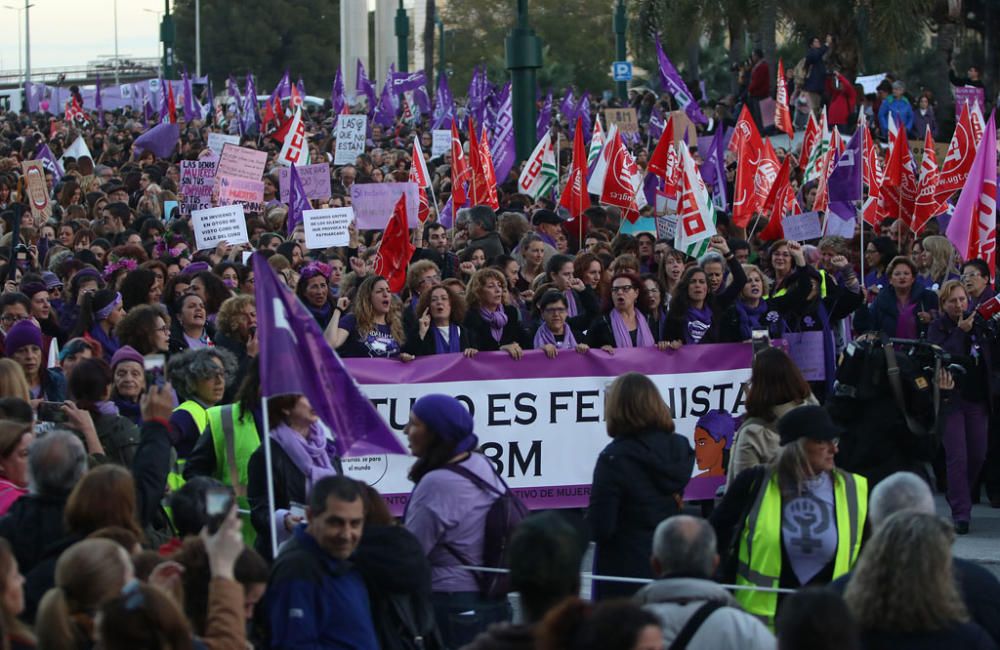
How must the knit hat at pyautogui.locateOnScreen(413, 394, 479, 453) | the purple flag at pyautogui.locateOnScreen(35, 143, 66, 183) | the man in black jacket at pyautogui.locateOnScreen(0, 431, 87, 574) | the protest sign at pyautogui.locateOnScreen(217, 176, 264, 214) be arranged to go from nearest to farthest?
1. the man in black jacket at pyautogui.locateOnScreen(0, 431, 87, 574)
2. the knit hat at pyautogui.locateOnScreen(413, 394, 479, 453)
3. the protest sign at pyautogui.locateOnScreen(217, 176, 264, 214)
4. the purple flag at pyautogui.locateOnScreen(35, 143, 66, 183)

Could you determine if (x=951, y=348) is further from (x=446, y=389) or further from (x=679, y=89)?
(x=679, y=89)

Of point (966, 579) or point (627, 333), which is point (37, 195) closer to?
point (627, 333)

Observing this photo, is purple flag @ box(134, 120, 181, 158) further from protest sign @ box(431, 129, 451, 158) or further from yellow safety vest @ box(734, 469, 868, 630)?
yellow safety vest @ box(734, 469, 868, 630)

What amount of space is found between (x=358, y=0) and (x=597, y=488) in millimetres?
60676

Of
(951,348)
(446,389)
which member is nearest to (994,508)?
(951,348)

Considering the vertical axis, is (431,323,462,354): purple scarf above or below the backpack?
above

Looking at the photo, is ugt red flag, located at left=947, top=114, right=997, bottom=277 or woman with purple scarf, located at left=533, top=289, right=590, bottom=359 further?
ugt red flag, located at left=947, top=114, right=997, bottom=277

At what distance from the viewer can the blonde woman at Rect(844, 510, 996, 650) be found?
4.38 metres

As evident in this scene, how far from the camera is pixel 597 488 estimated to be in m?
6.28

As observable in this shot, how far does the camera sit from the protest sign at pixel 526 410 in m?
9.34

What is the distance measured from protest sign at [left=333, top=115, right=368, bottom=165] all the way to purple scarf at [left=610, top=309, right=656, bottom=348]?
12630 mm

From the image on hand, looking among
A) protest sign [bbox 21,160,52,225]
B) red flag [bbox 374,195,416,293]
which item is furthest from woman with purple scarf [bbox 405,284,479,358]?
protest sign [bbox 21,160,52,225]

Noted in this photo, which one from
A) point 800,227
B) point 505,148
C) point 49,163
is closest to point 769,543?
point 800,227

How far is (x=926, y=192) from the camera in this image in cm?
1424
